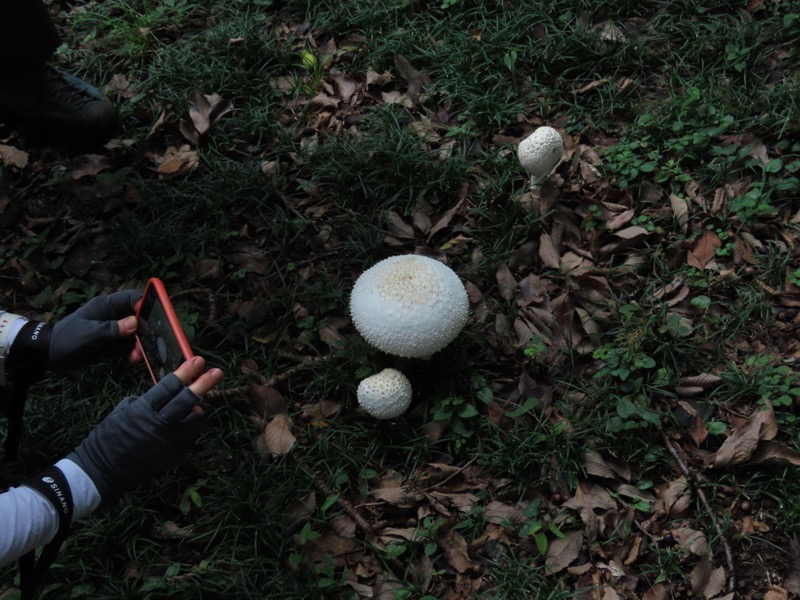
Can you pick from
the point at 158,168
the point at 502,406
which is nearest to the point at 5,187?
the point at 158,168

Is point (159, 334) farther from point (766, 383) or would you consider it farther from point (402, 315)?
point (766, 383)

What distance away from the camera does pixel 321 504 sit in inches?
111

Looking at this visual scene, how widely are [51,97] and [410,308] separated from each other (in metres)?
3.00

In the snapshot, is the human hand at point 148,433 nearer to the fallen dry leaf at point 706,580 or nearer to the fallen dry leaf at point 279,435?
the fallen dry leaf at point 279,435

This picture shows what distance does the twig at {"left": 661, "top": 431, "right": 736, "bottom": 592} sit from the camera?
2.44m

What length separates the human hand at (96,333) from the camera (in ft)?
8.68

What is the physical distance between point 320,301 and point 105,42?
2803 mm

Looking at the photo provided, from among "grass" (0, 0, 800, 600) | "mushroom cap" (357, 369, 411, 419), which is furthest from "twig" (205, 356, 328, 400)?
"mushroom cap" (357, 369, 411, 419)

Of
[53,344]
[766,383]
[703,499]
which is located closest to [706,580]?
[703,499]

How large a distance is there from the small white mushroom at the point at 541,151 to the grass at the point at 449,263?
0.27 m

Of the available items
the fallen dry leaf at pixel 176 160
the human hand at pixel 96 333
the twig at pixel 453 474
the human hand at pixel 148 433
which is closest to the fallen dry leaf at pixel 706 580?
the twig at pixel 453 474

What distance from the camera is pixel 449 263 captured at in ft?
11.4

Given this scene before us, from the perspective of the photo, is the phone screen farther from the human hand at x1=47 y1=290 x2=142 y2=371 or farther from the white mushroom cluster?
the white mushroom cluster

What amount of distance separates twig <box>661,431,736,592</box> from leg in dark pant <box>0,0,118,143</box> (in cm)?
383
